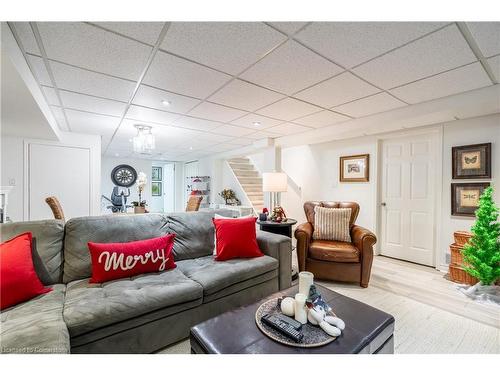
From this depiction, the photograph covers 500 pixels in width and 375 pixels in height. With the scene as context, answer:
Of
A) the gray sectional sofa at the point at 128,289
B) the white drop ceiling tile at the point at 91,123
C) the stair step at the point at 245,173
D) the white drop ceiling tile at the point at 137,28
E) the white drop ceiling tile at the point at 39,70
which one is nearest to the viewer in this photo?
the gray sectional sofa at the point at 128,289

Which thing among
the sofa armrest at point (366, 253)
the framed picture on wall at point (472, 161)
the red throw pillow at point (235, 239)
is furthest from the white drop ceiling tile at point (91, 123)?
the framed picture on wall at point (472, 161)

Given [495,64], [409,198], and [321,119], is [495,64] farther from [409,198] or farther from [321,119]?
[409,198]

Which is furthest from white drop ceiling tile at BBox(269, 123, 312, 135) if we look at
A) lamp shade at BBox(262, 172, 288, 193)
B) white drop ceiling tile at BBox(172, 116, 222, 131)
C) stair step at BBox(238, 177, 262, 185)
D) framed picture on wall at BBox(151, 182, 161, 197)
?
framed picture on wall at BBox(151, 182, 161, 197)

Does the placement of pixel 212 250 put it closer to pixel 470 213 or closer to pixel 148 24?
pixel 148 24

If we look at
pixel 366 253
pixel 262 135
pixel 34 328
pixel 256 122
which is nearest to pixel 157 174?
pixel 262 135

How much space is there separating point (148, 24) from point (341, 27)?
1.17 metres

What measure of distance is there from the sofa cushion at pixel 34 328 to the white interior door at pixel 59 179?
11.1ft

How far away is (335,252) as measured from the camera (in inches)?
103

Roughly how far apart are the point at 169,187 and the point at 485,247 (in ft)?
29.5

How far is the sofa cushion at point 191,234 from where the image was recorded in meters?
2.26

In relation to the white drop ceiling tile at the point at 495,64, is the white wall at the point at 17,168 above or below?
below

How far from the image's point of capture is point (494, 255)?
236 centimetres

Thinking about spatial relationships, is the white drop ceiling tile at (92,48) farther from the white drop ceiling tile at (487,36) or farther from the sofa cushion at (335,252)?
the sofa cushion at (335,252)
